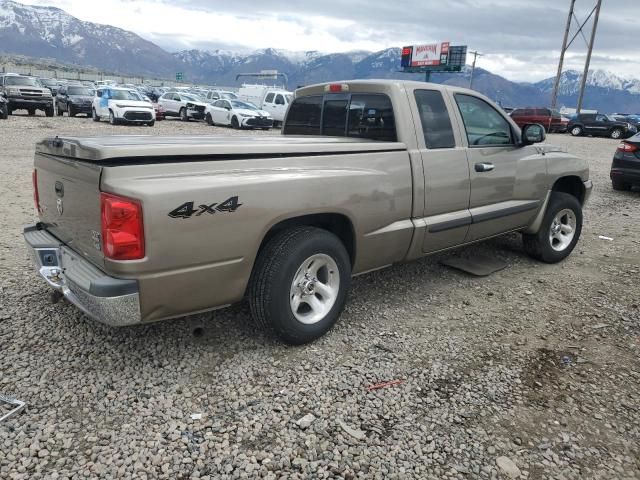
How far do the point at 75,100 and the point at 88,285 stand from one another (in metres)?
25.6

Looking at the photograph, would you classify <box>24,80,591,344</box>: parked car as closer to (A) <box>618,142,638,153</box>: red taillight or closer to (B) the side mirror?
(B) the side mirror

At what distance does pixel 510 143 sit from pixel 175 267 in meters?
3.60

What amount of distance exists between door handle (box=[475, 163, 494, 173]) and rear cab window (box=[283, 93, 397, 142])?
0.93 meters

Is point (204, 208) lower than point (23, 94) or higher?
lower

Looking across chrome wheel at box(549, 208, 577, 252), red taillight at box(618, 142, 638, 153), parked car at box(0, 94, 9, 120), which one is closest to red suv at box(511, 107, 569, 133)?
red taillight at box(618, 142, 638, 153)

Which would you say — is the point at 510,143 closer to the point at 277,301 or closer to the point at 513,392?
the point at 513,392

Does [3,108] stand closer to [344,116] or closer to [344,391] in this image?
[344,116]

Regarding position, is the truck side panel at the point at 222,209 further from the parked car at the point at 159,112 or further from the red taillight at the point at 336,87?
the parked car at the point at 159,112

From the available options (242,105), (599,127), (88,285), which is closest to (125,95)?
(242,105)

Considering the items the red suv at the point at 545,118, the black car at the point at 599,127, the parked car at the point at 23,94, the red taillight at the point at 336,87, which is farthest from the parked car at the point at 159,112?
the black car at the point at 599,127

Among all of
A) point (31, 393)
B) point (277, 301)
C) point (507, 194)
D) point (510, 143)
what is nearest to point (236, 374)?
point (277, 301)

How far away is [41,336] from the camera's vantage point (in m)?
3.50

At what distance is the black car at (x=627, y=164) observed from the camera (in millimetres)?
10227

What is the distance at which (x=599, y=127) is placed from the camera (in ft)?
106
